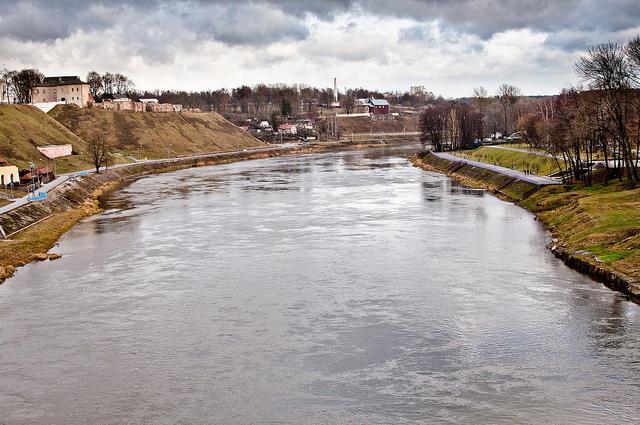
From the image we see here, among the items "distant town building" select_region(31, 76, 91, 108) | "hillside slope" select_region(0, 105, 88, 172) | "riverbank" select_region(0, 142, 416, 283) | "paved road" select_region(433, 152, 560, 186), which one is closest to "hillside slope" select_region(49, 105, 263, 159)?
"distant town building" select_region(31, 76, 91, 108)

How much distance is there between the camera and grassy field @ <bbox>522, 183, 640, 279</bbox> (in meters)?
30.4

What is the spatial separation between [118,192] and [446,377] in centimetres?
5655

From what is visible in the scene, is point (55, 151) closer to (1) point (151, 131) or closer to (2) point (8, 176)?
(2) point (8, 176)

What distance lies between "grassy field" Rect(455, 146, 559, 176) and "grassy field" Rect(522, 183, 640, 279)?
13959 millimetres

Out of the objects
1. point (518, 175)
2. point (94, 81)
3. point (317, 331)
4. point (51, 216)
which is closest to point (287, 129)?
point (94, 81)

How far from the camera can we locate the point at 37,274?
3180 centimetres

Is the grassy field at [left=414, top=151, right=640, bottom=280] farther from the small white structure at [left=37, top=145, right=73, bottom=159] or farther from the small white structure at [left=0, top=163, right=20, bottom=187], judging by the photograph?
the small white structure at [left=37, top=145, right=73, bottom=159]

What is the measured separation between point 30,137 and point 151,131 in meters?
40.8

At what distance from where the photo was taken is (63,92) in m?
132

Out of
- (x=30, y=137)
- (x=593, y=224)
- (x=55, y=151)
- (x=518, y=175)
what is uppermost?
(x=30, y=137)

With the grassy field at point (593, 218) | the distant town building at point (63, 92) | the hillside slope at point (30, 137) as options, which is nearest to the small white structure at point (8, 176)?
the hillside slope at point (30, 137)

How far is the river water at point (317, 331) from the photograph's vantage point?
17328 millimetres

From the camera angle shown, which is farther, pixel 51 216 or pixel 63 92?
pixel 63 92

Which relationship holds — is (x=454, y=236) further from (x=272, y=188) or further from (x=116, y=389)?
(x=272, y=188)
